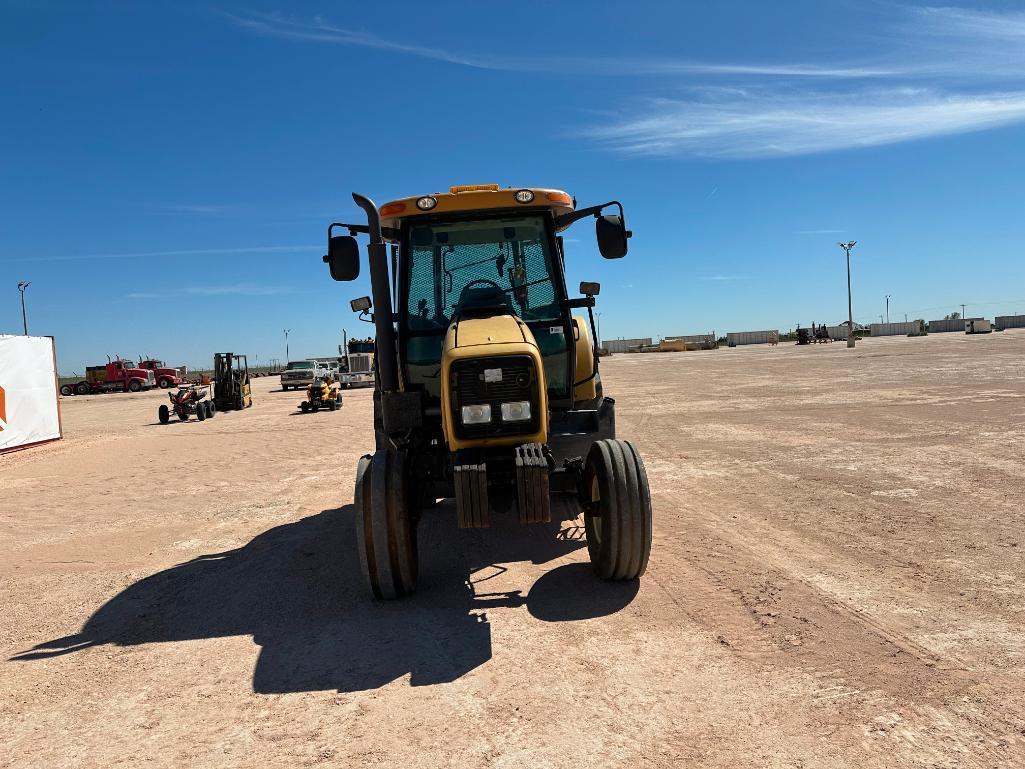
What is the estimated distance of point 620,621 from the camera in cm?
435

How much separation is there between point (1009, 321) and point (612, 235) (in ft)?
354

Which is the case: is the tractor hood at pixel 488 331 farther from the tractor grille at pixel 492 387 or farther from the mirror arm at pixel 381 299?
the mirror arm at pixel 381 299

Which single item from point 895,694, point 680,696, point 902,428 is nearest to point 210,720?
point 680,696

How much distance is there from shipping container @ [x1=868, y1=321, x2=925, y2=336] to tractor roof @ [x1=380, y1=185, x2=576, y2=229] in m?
87.0

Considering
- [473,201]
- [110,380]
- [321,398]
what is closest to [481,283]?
[473,201]

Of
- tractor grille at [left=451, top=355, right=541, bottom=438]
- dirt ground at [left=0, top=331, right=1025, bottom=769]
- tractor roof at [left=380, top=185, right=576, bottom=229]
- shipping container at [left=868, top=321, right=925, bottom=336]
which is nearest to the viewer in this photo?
dirt ground at [left=0, top=331, right=1025, bottom=769]

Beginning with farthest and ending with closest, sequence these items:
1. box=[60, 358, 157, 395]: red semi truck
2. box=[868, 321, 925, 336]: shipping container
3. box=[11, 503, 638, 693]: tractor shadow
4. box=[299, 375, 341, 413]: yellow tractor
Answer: box=[868, 321, 925, 336]: shipping container, box=[60, 358, 157, 395]: red semi truck, box=[299, 375, 341, 413]: yellow tractor, box=[11, 503, 638, 693]: tractor shadow

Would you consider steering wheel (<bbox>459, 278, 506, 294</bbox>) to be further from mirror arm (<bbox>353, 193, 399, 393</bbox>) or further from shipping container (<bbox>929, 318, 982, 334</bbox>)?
shipping container (<bbox>929, 318, 982, 334</bbox>)

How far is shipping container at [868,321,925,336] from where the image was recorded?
8011 centimetres

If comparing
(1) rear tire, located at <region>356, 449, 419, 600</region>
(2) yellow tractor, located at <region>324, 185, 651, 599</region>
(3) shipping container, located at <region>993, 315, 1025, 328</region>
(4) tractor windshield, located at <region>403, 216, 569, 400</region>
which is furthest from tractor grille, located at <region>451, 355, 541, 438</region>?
(3) shipping container, located at <region>993, 315, 1025, 328</region>

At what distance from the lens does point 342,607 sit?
4.86 metres

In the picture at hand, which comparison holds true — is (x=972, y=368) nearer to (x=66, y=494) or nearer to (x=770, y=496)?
(x=770, y=496)

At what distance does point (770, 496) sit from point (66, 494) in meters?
9.74

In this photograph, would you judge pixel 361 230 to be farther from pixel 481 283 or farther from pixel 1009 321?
pixel 1009 321
